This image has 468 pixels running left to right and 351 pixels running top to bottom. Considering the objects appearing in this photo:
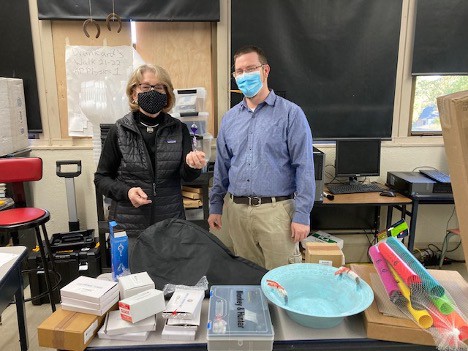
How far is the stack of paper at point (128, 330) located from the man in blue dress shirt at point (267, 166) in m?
1.04

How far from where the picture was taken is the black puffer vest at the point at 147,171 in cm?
182

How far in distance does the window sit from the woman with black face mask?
98.0 inches

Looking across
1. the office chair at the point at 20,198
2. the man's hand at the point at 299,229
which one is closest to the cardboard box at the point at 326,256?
the man's hand at the point at 299,229

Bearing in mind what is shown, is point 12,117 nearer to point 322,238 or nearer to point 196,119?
point 196,119

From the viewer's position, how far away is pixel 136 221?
186 centimetres

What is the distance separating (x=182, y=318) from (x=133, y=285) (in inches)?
7.8

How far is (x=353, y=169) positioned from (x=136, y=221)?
6.88 ft

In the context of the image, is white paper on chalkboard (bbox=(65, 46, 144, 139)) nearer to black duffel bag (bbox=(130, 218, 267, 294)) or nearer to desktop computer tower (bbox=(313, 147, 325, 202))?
desktop computer tower (bbox=(313, 147, 325, 202))

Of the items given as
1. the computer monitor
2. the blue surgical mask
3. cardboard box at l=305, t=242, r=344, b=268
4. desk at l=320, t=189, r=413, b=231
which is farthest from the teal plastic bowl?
the computer monitor

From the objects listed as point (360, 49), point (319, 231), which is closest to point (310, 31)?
point (360, 49)

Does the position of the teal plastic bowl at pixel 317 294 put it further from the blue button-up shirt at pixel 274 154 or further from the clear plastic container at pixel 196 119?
the clear plastic container at pixel 196 119

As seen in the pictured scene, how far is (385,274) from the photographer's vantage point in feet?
3.79

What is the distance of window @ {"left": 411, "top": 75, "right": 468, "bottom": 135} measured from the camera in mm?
3340

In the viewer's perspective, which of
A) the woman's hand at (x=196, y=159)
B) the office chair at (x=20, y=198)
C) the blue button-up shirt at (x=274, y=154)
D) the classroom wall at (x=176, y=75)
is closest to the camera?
the woman's hand at (x=196, y=159)
